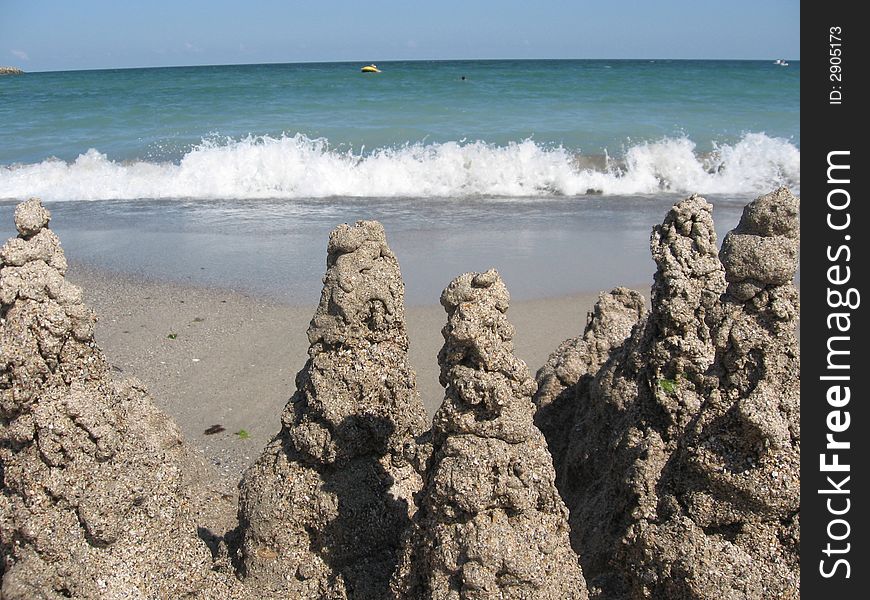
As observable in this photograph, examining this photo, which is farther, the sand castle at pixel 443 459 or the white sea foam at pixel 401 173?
the white sea foam at pixel 401 173

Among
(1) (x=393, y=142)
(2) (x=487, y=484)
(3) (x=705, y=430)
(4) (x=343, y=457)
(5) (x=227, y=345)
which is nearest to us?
(2) (x=487, y=484)

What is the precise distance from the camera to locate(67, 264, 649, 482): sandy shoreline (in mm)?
6664

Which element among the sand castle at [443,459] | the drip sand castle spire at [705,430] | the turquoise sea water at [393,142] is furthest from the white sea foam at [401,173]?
the sand castle at [443,459]

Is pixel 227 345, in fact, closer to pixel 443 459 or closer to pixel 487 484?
pixel 443 459

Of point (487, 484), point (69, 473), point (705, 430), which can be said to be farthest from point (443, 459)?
point (69, 473)

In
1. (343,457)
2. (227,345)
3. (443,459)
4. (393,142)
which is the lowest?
(227,345)

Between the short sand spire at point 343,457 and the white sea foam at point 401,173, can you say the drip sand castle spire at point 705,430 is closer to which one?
the short sand spire at point 343,457

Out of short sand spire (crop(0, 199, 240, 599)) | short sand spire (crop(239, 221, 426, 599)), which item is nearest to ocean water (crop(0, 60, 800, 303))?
short sand spire (crop(239, 221, 426, 599))

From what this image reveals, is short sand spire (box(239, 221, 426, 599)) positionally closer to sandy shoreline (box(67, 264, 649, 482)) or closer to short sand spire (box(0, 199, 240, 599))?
short sand spire (box(0, 199, 240, 599))

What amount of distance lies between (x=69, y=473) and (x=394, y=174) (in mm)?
16209

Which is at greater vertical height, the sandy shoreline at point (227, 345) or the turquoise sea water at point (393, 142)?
the turquoise sea water at point (393, 142)

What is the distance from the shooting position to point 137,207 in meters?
16.1

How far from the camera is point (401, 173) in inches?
756

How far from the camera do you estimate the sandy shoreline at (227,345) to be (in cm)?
666
